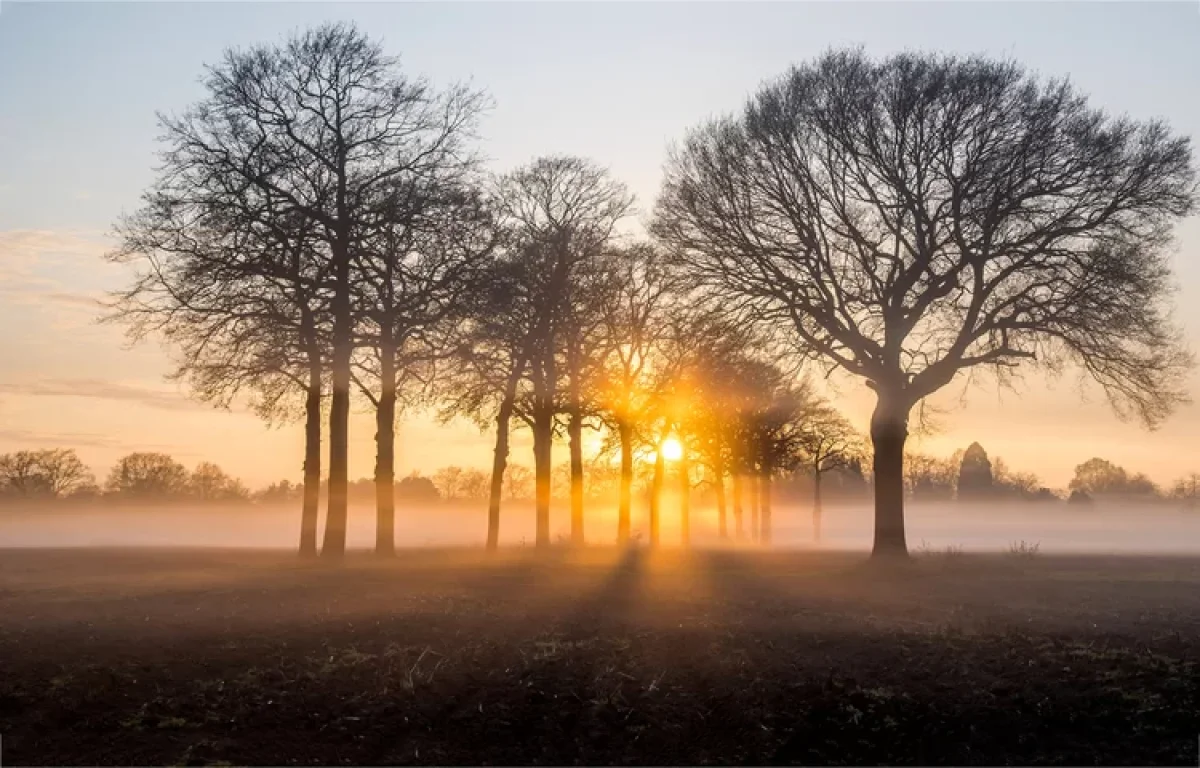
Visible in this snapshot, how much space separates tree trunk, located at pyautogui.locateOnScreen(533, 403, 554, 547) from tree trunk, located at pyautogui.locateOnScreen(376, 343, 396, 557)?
7294 millimetres

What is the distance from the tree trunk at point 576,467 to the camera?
40.8 meters

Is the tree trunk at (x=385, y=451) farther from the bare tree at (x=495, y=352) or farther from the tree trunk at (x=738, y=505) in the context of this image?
the tree trunk at (x=738, y=505)

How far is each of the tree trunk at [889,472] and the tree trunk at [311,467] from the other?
1555 cm

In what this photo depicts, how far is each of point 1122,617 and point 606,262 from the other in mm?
25302

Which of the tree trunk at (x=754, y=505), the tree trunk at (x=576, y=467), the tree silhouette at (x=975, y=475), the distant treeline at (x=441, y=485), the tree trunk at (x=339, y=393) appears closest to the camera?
the tree trunk at (x=339, y=393)

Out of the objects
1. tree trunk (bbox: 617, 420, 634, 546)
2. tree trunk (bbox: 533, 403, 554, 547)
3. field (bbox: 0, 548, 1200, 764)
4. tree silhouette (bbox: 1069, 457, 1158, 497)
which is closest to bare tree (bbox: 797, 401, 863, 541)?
tree trunk (bbox: 617, 420, 634, 546)

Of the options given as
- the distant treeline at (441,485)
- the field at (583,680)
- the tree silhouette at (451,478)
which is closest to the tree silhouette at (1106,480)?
the distant treeline at (441,485)

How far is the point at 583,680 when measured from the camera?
14117 mm

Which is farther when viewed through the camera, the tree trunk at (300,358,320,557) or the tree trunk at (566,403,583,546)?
the tree trunk at (566,403,583,546)

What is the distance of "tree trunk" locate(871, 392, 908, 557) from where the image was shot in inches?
1147

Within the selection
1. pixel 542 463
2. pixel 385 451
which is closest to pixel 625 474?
pixel 542 463

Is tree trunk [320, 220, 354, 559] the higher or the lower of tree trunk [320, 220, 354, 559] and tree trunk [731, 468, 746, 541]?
the higher

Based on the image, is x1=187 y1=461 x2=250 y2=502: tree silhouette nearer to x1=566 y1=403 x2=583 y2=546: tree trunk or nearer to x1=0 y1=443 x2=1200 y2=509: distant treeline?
x1=0 y1=443 x2=1200 y2=509: distant treeline

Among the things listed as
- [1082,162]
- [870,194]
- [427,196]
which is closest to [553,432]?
[427,196]
